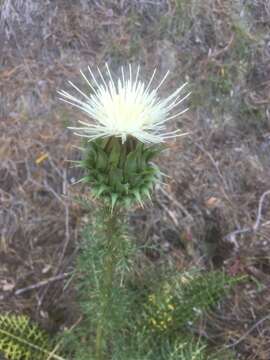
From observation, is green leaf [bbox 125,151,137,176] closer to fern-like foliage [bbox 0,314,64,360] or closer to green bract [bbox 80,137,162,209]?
green bract [bbox 80,137,162,209]

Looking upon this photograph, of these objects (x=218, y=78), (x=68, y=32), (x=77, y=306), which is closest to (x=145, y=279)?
(x=77, y=306)

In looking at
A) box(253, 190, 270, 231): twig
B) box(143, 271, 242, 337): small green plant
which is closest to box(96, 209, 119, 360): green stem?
box(143, 271, 242, 337): small green plant

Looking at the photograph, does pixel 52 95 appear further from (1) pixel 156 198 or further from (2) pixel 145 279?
(2) pixel 145 279

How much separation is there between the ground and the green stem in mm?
516

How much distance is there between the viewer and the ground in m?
3.03

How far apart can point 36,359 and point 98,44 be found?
2.12m

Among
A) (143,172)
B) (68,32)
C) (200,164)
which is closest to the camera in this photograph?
(143,172)

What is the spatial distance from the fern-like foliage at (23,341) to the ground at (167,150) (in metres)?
0.16

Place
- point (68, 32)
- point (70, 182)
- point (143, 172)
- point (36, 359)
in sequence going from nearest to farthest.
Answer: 1. point (143, 172)
2. point (36, 359)
3. point (70, 182)
4. point (68, 32)

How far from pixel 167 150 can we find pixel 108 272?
53.1 inches

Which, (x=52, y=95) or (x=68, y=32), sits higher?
(x=68, y=32)

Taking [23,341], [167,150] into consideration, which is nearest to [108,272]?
[23,341]

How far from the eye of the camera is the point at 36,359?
9.10 feet

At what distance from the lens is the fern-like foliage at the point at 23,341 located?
8.78 ft
